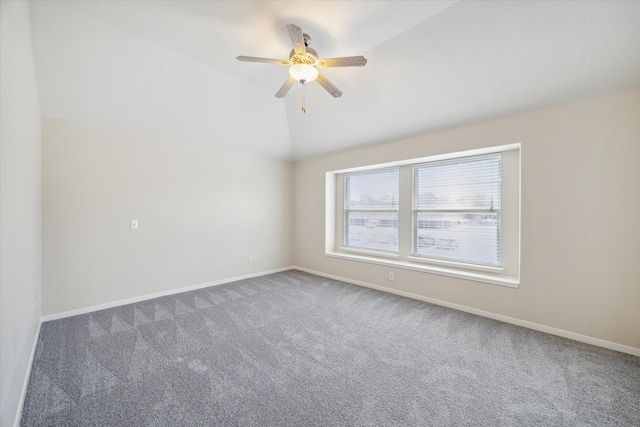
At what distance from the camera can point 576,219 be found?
2596 mm

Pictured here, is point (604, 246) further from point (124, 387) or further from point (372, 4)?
point (124, 387)

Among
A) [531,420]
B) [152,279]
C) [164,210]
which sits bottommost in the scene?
[531,420]

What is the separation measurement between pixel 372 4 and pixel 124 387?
3585 millimetres

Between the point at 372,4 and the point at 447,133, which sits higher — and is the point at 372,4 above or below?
above

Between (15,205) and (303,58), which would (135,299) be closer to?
(15,205)

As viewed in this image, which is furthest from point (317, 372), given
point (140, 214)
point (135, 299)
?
point (140, 214)

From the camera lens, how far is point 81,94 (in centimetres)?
298

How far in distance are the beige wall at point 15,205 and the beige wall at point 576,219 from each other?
162 inches

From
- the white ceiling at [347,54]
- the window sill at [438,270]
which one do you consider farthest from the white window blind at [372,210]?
the white ceiling at [347,54]

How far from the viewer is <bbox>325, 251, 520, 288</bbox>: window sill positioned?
10.1 feet

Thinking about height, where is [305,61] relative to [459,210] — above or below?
above

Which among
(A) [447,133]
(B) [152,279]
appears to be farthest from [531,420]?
(B) [152,279]

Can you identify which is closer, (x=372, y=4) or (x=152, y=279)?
(x=372, y=4)

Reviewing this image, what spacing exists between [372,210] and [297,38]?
325 centimetres
